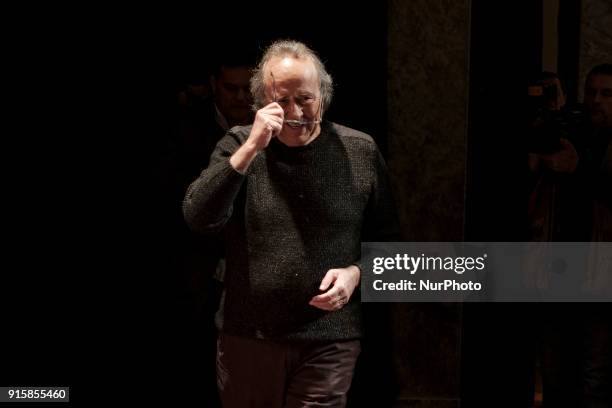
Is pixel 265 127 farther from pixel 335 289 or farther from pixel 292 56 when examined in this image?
pixel 335 289

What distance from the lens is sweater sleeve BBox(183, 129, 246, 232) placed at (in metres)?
2.51

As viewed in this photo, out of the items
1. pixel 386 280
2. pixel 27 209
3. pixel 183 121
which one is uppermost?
pixel 183 121

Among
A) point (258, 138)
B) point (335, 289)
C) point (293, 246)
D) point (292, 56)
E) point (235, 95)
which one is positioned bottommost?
point (335, 289)

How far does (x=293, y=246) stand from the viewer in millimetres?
2670

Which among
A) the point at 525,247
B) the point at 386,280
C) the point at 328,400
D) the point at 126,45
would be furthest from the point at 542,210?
the point at 126,45

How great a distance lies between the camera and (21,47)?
12.5 feet

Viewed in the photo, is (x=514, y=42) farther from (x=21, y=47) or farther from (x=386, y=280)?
(x=21, y=47)

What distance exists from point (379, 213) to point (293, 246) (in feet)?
1.01

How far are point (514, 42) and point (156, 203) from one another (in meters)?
1.54

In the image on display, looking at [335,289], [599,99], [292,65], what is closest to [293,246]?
[335,289]

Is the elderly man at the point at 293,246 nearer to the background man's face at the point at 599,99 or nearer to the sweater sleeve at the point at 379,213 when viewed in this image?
the sweater sleeve at the point at 379,213

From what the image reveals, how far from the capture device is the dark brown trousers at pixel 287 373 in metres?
2.70

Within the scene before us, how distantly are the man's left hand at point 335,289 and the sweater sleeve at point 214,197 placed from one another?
33cm

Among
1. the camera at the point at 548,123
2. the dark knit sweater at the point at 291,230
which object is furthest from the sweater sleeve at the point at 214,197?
the camera at the point at 548,123
